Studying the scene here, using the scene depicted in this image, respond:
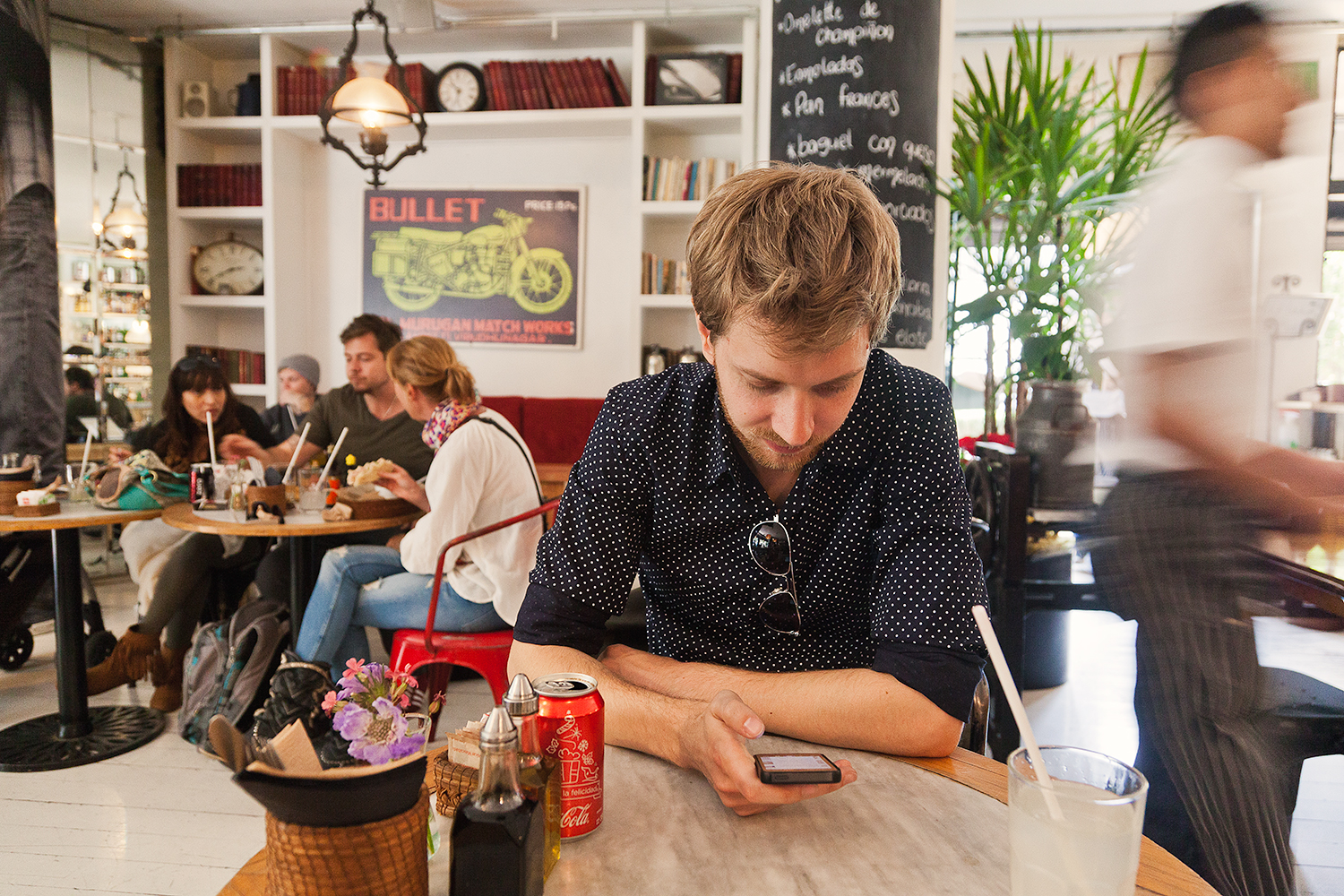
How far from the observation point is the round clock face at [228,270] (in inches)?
205

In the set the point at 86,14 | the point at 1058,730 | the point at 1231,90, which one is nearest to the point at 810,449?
the point at 1231,90

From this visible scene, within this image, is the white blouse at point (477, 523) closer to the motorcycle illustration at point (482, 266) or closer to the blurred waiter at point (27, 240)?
the motorcycle illustration at point (482, 266)

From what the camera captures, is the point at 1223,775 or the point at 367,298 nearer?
the point at 1223,775

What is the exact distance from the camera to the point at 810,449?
45.3 inches

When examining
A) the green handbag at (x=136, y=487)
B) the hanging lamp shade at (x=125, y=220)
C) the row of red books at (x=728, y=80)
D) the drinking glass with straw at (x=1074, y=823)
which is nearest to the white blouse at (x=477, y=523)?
the green handbag at (x=136, y=487)

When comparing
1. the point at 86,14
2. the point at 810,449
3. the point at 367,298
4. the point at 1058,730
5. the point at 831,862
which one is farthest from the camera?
the point at 367,298

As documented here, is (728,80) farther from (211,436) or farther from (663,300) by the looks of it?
(211,436)

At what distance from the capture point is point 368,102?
133 inches

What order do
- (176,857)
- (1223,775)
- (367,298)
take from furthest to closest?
(367,298), (176,857), (1223,775)

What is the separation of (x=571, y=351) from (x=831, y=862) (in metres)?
4.51

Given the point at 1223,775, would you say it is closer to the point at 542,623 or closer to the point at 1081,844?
the point at 1081,844

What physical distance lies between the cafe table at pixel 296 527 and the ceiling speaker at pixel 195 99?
3266mm

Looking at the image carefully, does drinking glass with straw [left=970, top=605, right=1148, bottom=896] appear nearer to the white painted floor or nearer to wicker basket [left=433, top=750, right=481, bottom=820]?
wicker basket [left=433, top=750, right=481, bottom=820]

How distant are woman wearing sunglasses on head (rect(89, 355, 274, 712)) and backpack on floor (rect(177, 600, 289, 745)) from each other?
1.39ft
